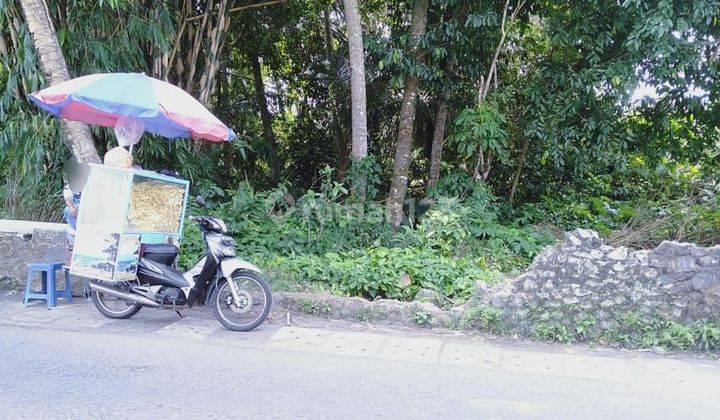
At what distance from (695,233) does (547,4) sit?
15.0 feet

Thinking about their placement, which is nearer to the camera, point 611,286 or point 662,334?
point 662,334

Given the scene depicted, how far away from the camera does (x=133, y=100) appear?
599 cm

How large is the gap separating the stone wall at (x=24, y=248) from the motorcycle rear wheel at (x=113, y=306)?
1.28m

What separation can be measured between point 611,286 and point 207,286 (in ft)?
13.3

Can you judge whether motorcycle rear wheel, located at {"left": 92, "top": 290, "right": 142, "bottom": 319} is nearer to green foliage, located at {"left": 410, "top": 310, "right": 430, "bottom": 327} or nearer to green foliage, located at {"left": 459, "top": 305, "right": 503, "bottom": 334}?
green foliage, located at {"left": 410, "top": 310, "right": 430, "bottom": 327}

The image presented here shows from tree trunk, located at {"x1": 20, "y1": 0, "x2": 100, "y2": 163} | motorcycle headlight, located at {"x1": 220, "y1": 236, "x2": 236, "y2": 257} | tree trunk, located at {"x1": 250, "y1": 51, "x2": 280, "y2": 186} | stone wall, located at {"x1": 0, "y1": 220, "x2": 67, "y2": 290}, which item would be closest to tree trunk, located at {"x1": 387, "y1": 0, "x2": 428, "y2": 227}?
motorcycle headlight, located at {"x1": 220, "y1": 236, "x2": 236, "y2": 257}

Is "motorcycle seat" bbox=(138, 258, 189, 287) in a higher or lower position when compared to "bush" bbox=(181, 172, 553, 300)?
lower

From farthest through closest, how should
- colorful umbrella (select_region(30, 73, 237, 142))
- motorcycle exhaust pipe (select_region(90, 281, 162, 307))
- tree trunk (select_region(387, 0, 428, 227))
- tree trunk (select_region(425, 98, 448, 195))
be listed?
tree trunk (select_region(425, 98, 448, 195)) → tree trunk (select_region(387, 0, 428, 227)) → motorcycle exhaust pipe (select_region(90, 281, 162, 307)) → colorful umbrella (select_region(30, 73, 237, 142))

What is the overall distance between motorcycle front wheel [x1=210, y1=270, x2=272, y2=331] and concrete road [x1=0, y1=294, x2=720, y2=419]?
0.15 meters

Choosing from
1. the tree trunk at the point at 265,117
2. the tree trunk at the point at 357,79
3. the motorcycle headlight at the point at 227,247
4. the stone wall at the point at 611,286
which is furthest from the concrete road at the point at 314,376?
the tree trunk at the point at 265,117

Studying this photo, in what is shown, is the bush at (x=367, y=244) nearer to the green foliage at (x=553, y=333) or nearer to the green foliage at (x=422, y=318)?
the green foliage at (x=422, y=318)

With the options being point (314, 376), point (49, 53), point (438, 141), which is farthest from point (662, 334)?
point (49, 53)

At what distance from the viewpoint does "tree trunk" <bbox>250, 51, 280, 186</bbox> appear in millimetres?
14755

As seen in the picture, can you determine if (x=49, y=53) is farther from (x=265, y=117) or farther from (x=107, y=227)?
(x=265, y=117)
